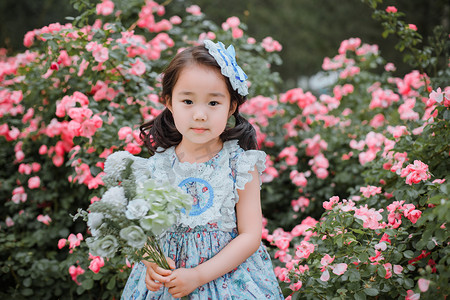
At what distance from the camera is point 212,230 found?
1.55 metres

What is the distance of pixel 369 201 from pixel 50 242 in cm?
179

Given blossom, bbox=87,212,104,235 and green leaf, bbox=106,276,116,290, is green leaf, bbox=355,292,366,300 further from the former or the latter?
green leaf, bbox=106,276,116,290

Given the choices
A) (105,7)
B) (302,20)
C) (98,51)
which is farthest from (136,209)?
(302,20)

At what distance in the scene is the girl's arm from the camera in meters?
1.40

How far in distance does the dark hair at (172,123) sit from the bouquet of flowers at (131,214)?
0.46 meters

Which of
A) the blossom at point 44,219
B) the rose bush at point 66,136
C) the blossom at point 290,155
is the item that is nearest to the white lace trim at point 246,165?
the rose bush at point 66,136

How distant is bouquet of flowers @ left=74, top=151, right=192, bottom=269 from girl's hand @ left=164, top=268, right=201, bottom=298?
161mm

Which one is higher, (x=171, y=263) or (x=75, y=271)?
(x=171, y=263)

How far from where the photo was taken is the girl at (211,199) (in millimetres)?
1499

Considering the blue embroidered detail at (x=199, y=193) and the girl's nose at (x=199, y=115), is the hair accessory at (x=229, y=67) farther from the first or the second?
the blue embroidered detail at (x=199, y=193)

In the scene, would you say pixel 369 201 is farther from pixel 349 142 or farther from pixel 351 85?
pixel 351 85

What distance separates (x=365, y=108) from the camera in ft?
11.6

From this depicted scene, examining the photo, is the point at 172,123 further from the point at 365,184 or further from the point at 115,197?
the point at 365,184

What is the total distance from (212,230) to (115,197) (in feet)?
1.53
